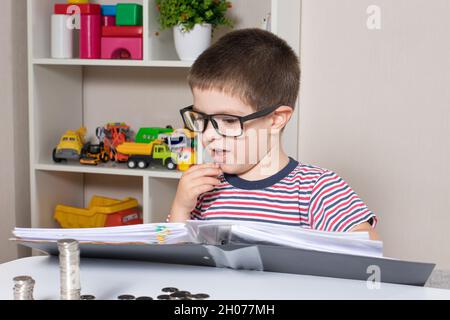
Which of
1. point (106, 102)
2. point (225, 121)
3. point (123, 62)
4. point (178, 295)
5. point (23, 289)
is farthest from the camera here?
point (106, 102)

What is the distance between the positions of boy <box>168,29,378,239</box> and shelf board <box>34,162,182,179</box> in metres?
0.77

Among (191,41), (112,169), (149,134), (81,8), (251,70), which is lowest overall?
(112,169)

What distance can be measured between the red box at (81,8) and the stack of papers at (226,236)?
4.67ft

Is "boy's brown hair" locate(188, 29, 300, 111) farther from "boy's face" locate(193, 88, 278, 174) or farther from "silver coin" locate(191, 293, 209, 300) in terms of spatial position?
"silver coin" locate(191, 293, 209, 300)

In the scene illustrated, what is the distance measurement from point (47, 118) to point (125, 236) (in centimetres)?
150

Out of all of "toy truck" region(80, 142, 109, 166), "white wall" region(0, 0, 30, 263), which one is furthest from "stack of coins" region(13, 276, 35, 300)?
"white wall" region(0, 0, 30, 263)

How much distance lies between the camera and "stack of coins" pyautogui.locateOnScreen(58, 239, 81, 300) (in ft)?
1.86

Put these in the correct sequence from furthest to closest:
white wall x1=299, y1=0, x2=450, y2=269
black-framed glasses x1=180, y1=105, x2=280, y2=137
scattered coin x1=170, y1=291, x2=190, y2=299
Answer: white wall x1=299, y1=0, x2=450, y2=269, black-framed glasses x1=180, y1=105, x2=280, y2=137, scattered coin x1=170, y1=291, x2=190, y2=299

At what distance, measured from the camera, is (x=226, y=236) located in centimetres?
76

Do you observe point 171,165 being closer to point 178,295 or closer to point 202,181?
point 202,181

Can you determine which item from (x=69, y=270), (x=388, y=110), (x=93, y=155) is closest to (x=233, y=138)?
(x=69, y=270)

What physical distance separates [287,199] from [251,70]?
Answer: 0.78 ft

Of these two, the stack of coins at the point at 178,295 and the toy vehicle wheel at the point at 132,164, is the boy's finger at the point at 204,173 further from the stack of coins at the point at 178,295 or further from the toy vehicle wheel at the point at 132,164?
the toy vehicle wheel at the point at 132,164

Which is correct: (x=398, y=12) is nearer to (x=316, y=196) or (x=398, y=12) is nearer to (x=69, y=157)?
(x=316, y=196)
